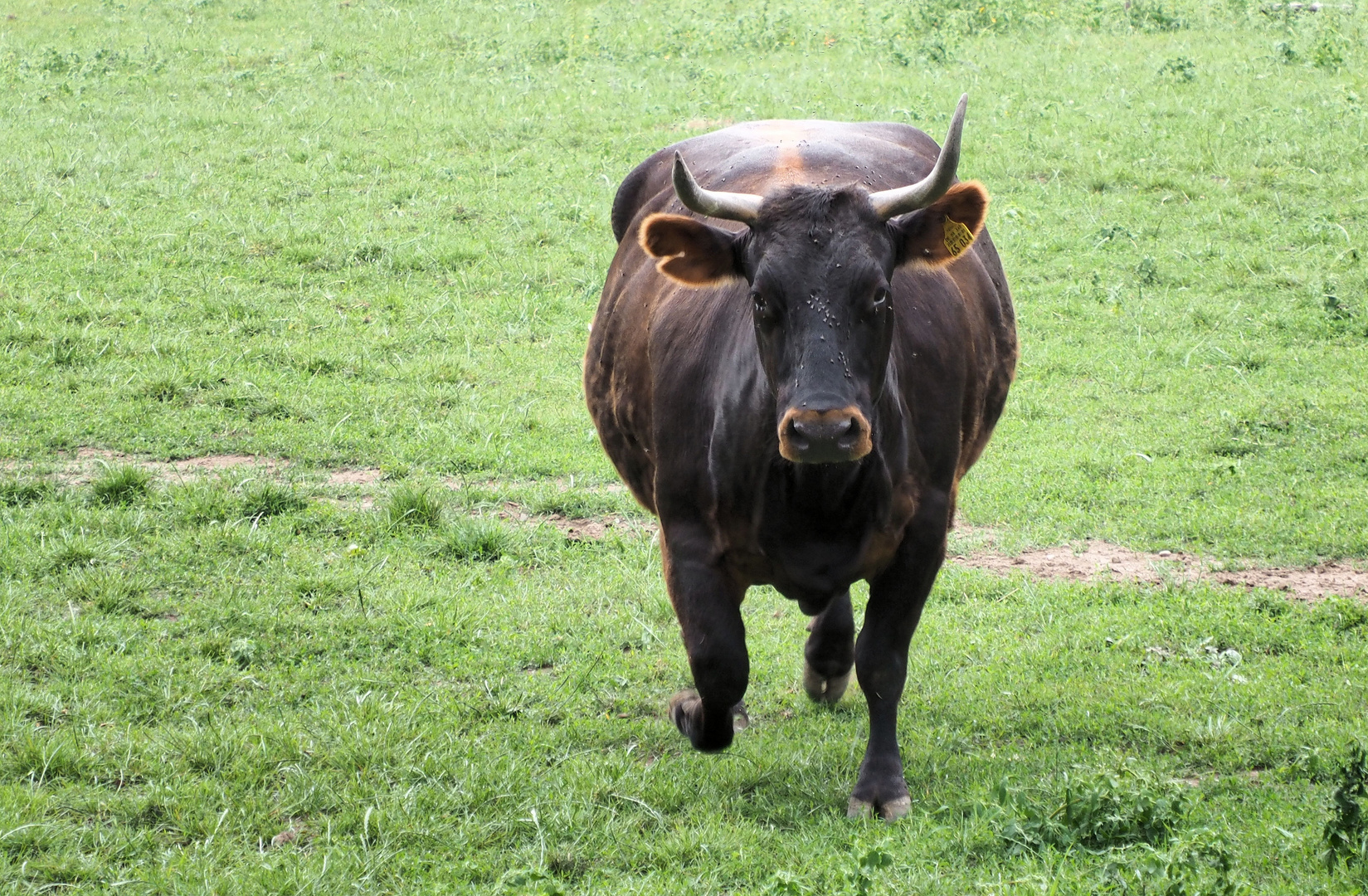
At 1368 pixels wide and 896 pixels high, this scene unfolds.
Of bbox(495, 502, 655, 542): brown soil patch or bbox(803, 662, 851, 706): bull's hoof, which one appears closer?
bbox(803, 662, 851, 706): bull's hoof

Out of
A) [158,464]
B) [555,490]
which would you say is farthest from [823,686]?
[158,464]

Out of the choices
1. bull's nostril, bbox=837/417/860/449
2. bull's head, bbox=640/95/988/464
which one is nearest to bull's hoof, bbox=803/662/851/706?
bull's head, bbox=640/95/988/464

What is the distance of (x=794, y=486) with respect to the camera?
4.76 m

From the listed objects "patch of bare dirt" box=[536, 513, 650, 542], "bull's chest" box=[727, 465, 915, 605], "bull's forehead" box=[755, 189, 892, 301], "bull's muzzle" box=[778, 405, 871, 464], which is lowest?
"patch of bare dirt" box=[536, 513, 650, 542]

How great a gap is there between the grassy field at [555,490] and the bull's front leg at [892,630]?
0.22 metres

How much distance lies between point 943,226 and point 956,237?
7 cm

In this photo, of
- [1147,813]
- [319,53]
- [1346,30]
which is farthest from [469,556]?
[1346,30]

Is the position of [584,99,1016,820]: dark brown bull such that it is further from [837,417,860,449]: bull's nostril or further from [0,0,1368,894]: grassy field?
[0,0,1368,894]: grassy field

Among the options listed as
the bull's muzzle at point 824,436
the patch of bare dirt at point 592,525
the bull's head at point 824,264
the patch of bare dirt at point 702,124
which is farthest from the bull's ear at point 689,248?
the patch of bare dirt at point 702,124

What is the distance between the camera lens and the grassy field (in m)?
4.71

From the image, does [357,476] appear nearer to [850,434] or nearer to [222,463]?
[222,463]

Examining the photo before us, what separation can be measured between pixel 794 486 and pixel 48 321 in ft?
25.4

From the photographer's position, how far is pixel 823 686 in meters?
6.06

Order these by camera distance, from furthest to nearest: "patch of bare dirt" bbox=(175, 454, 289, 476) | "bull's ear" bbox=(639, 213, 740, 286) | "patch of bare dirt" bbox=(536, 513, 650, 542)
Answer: "patch of bare dirt" bbox=(175, 454, 289, 476) < "patch of bare dirt" bbox=(536, 513, 650, 542) < "bull's ear" bbox=(639, 213, 740, 286)
